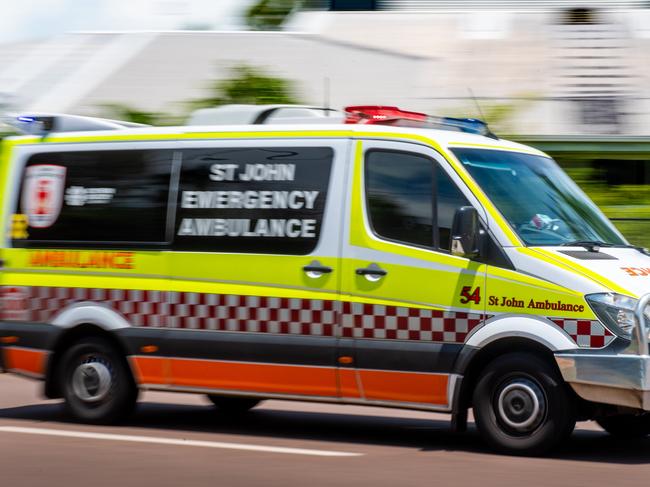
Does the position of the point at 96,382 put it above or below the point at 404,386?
below

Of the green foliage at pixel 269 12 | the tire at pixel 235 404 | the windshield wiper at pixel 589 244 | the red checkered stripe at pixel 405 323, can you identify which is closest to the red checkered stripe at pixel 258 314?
the red checkered stripe at pixel 405 323

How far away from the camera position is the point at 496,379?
762 cm

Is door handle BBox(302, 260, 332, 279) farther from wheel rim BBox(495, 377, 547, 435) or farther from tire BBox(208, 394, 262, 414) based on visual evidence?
tire BBox(208, 394, 262, 414)

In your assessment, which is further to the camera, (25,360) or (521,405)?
(25,360)

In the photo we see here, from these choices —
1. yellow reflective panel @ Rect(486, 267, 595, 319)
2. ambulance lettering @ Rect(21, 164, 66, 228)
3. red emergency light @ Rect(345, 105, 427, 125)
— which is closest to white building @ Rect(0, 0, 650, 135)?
red emergency light @ Rect(345, 105, 427, 125)

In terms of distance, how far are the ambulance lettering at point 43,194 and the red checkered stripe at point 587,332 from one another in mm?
3937

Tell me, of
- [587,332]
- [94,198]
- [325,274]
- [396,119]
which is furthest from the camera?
[94,198]

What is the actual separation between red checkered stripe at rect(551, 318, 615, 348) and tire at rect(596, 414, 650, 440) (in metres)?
1.36

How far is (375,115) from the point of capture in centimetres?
849

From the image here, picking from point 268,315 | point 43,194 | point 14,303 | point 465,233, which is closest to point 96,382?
point 14,303

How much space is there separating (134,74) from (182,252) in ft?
49.0

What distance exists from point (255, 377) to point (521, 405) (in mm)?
1841

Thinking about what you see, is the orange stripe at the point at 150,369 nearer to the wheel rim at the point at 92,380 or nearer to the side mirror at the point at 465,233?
the wheel rim at the point at 92,380

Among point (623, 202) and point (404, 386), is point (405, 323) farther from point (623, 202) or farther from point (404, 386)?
point (623, 202)
